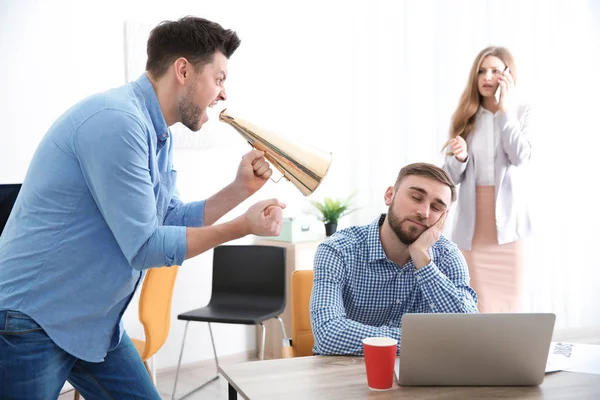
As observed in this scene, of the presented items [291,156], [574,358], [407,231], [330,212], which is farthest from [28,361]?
[330,212]

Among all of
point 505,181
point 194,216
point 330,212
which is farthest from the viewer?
point 330,212

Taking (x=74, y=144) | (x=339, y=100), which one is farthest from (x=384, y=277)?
(x=339, y=100)

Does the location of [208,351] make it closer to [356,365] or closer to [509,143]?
[509,143]

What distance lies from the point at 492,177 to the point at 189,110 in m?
1.93

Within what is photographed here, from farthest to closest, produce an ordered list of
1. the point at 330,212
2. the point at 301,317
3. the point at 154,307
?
the point at 330,212, the point at 154,307, the point at 301,317

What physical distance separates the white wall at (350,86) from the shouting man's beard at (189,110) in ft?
6.25

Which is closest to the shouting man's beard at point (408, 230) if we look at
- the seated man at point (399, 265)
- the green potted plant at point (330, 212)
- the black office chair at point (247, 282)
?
the seated man at point (399, 265)

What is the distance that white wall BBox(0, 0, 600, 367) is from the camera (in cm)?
309

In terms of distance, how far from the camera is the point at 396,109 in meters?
4.23

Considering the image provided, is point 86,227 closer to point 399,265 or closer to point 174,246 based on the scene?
point 174,246

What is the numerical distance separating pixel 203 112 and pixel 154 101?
12cm

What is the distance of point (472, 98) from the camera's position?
10.2 feet

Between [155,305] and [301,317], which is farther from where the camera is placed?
[155,305]

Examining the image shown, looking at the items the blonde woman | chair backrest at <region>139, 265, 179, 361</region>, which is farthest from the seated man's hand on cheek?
chair backrest at <region>139, 265, 179, 361</region>
